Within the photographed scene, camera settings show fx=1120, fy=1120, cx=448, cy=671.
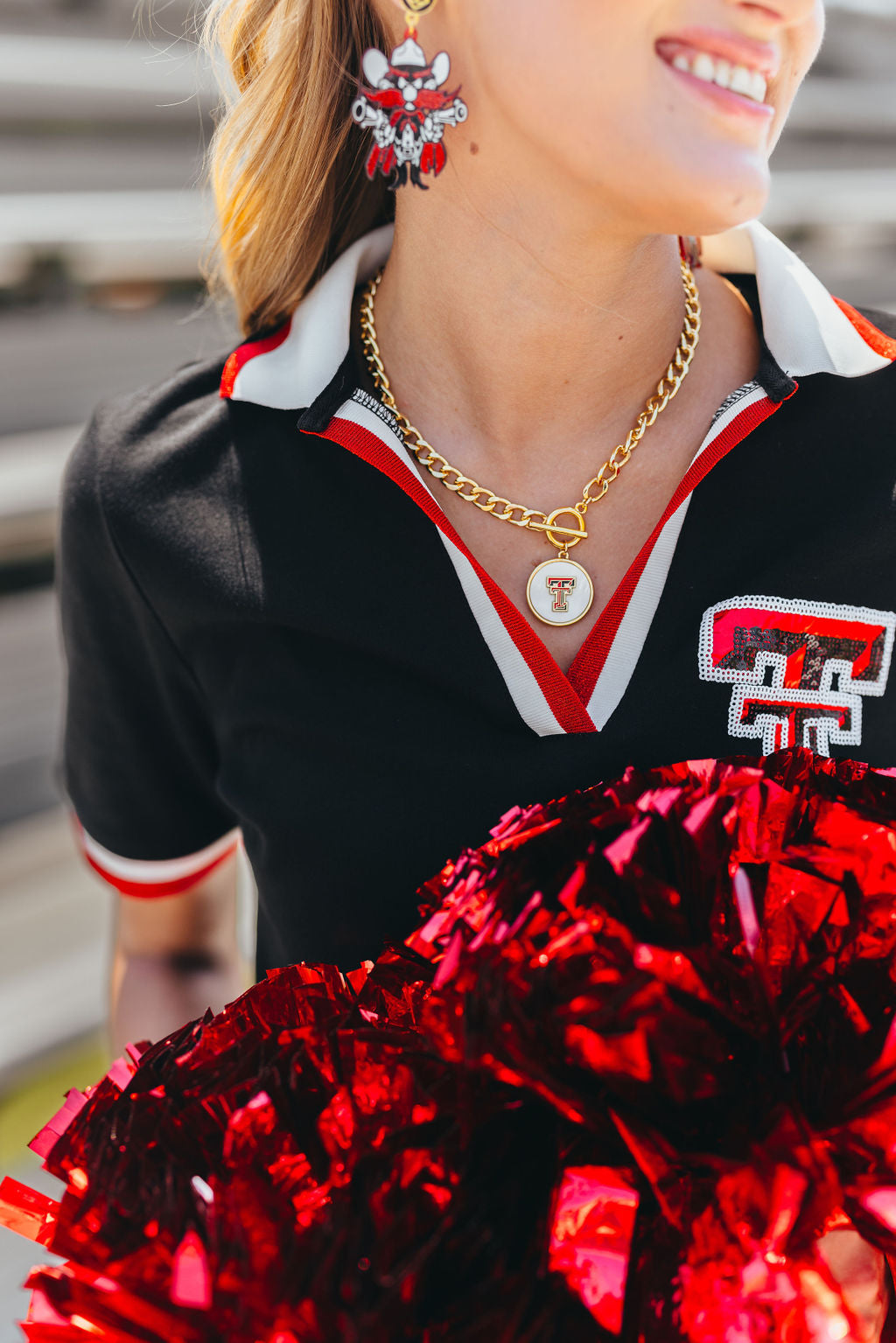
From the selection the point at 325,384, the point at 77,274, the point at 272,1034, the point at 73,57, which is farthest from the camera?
the point at 77,274

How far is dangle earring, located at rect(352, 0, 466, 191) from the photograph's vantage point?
88cm

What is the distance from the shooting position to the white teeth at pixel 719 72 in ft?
2.49

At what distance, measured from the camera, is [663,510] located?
942 mm

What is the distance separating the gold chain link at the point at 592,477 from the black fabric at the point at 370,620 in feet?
0.22

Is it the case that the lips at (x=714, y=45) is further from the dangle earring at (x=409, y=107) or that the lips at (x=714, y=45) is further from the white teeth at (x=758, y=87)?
the dangle earring at (x=409, y=107)

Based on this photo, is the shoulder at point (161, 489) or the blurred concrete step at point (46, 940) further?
the blurred concrete step at point (46, 940)

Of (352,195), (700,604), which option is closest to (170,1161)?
(700,604)

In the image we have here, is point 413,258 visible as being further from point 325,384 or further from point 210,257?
point 210,257

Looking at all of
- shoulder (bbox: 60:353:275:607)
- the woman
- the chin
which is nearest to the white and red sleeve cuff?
the woman

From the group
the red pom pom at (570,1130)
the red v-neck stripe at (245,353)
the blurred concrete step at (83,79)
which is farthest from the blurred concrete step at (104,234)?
the red pom pom at (570,1130)

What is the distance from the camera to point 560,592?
931mm

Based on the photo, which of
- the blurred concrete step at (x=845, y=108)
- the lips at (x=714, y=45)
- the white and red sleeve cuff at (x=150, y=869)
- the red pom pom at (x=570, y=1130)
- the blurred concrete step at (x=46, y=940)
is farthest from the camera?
the blurred concrete step at (x=845, y=108)

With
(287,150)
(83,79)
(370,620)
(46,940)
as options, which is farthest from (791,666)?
(46,940)

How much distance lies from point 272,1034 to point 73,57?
1.80 metres
